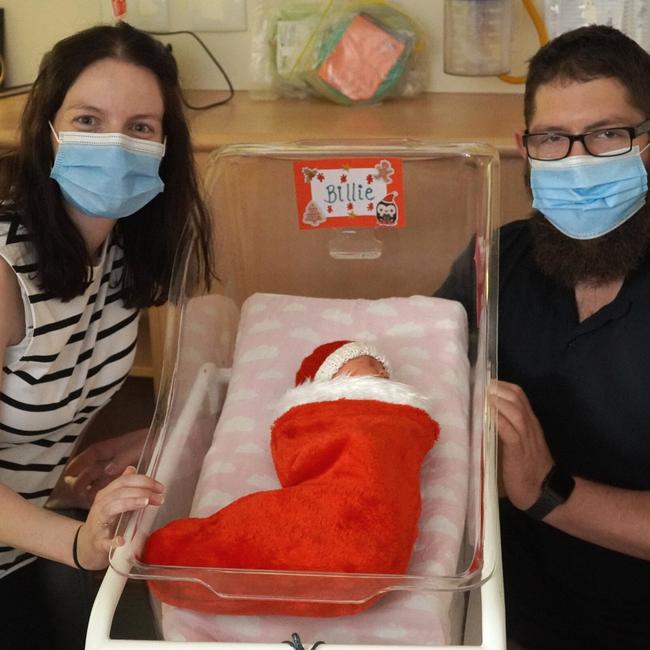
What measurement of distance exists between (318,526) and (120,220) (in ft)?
2.40

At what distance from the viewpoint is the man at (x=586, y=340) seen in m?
1.34

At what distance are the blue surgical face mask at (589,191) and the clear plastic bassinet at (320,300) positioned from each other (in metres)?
0.10

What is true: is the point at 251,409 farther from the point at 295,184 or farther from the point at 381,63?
the point at 381,63

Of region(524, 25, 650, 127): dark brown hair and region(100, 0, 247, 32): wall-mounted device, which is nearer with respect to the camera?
region(524, 25, 650, 127): dark brown hair

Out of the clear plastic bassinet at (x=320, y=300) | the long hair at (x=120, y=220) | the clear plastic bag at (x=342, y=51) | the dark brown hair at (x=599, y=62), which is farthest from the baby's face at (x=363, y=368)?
the clear plastic bag at (x=342, y=51)

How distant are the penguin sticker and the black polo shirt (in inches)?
5.9

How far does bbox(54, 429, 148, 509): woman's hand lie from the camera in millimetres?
1626

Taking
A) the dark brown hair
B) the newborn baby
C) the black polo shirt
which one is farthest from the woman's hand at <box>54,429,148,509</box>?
the dark brown hair

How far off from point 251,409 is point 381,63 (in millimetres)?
1140

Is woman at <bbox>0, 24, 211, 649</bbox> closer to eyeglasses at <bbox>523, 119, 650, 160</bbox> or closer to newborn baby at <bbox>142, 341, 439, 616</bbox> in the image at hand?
newborn baby at <bbox>142, 341, 439, 616</bbox>

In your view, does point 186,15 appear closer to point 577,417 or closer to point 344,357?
Result: point 344,357

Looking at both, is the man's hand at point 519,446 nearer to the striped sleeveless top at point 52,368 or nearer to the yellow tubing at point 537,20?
the striped sleeveless top at point 52,368

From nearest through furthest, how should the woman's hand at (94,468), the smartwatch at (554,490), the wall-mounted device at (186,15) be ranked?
1. the smartwatch at (554,490)
2. the woman's hand at (94,468)
3. the wall-mounted device at (186,15)

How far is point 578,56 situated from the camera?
1.41 m
